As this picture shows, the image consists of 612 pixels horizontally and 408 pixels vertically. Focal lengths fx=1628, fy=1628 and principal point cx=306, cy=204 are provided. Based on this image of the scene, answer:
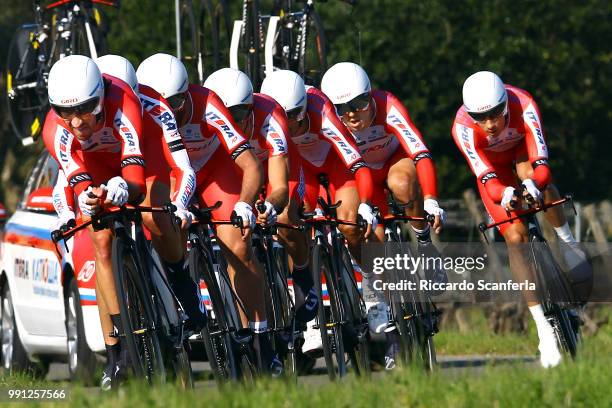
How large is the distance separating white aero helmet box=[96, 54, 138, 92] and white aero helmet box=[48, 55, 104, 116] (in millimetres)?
554

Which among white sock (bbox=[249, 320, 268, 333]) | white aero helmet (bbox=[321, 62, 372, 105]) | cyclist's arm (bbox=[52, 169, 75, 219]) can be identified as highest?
white aero helmet (bbox=[321, 62, 372, 105])

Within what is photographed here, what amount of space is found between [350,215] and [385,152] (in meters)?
0.97

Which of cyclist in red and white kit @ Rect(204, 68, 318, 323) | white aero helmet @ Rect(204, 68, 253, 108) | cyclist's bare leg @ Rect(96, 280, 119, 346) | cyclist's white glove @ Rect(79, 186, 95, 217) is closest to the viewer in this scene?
cyclist's white glove @ Rect(79, 186, 95, 217)

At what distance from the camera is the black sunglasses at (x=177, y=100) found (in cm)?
1076

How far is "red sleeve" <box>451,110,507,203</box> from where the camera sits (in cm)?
1180

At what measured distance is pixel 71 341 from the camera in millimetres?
12844

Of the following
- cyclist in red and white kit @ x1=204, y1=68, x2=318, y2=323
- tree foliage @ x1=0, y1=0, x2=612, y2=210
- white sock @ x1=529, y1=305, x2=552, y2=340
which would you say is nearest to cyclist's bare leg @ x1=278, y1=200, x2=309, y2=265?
cyclist in red and white kit @ x1=204, y1=68, x2=318, y2=323

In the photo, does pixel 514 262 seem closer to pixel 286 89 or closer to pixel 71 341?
pixel 286 89

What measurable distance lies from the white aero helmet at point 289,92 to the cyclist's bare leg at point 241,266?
168cm

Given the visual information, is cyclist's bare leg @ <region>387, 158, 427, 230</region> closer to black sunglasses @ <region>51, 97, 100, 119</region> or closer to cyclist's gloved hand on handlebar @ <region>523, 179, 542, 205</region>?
Answer: cyclist's gloved hand on handlebar @ <region>523, 179, 542, 205</region>

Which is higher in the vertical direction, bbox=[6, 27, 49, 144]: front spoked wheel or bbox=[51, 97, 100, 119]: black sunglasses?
bbox=[6, 27, 49, 144]: front spoked wheel

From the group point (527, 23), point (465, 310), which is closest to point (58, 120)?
point (465, 310)

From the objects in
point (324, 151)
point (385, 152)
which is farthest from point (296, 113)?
point (385, 152)

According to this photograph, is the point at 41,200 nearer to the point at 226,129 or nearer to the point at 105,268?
the point at 226,129
